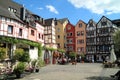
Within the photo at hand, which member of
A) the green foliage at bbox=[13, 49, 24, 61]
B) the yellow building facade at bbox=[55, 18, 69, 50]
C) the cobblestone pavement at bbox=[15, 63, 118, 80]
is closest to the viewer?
the cobblestone pavement at bbox=[15, 63, 118, 80]

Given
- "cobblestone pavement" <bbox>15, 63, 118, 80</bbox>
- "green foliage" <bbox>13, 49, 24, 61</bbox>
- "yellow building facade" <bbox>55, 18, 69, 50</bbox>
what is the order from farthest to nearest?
1. "yellow building facade" <bbox>55, 18, 69, 50</bbox>
2. "green foliage" <bbox>13, 49, 24, 61</bbox>
3. "cobblestone pavement" <bbox>15, 63, 118, 80</bbox>

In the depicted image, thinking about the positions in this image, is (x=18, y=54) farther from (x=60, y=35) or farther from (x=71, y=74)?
(x=60, y=35)

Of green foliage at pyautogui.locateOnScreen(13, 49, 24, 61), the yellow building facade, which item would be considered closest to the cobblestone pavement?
green foliage at pyautogui.locateOnScreen(13, 49, 24, 61)

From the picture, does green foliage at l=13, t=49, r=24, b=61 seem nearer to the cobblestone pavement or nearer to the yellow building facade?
the cobblestone pavement

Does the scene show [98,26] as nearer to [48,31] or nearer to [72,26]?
[72,26]

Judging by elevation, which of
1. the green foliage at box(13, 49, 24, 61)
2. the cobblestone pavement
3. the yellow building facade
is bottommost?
the cobblestone pavement

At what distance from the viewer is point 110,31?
5888cm

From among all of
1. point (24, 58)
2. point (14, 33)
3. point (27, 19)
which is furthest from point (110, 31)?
point (24, 58)

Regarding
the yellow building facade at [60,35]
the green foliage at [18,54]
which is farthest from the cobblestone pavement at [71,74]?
the yellow building facade at [60,35]

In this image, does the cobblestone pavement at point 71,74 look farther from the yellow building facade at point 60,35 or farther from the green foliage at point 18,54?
the yellow building facade at point 60,35

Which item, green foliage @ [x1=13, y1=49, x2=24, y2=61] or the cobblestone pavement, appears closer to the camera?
the cobblestone pavement

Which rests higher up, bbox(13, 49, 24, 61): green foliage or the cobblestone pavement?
bbox(13, 49, 24, 61): green foliage

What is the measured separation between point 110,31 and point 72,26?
1398cm

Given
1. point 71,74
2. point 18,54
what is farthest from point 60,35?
point 71,74
